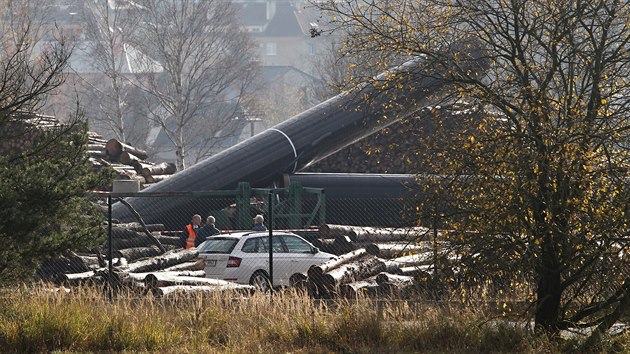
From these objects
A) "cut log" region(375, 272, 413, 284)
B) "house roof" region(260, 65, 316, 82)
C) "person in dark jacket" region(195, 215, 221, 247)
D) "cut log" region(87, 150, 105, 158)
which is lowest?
"cut log" region(375, 272, 413, 284)

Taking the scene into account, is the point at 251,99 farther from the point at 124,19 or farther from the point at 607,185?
the point at 607,185

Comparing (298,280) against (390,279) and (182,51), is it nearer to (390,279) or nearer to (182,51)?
(390,279)

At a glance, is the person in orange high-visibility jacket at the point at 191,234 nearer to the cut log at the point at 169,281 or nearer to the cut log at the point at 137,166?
the cut log at the point at 169,281

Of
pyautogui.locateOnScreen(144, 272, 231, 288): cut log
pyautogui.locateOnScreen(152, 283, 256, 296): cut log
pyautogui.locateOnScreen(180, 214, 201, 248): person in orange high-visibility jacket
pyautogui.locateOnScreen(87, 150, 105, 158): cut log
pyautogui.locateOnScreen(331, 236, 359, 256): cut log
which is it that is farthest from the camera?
pyautogui.locateOnScreen(87, 150, 105, 158): cut log

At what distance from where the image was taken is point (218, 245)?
773 inches

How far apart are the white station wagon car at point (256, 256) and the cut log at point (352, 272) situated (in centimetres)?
110

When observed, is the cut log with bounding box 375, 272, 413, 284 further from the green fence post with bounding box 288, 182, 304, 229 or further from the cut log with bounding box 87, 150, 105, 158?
the cut log with bounding box 87, 150, 105, 158

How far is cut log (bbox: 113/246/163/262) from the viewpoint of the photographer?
2022 centimetres

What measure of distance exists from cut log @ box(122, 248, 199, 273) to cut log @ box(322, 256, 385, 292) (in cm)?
325

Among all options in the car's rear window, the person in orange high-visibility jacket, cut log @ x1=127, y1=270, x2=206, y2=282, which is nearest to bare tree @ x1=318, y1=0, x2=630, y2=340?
cut log @ x1=127, y1=270, x2=206, y2=282

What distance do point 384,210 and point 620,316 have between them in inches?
546

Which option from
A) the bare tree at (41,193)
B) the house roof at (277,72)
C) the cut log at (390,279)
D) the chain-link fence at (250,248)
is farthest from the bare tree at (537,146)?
the house roof at (277,72)

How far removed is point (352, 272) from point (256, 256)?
2090 mm

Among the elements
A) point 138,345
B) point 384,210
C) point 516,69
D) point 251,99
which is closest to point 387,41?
point 516,69
